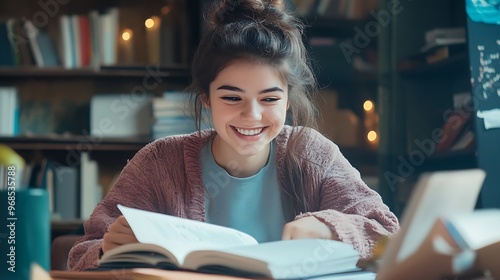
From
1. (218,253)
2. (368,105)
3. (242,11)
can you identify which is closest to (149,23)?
(368,105)

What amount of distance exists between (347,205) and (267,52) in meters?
0.34

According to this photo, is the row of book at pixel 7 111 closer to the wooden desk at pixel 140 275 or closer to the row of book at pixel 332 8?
the row of book at pixel 332 8

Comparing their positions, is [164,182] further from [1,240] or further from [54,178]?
[54,178]

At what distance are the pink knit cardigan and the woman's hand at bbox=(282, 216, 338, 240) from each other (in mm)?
186

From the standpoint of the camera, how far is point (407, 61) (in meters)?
3.34

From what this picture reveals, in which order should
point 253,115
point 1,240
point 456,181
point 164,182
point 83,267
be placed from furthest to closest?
1. point 164,182
2. point 253,115
3. point 83,267
4. point 1,240
5. point 456,181

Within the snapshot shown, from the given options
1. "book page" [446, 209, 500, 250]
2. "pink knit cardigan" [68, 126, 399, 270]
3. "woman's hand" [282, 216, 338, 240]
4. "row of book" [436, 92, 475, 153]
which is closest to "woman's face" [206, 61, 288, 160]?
"pink knit cardigan" [68, 126, 399, 270]

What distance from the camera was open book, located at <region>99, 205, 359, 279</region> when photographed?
2.97ft

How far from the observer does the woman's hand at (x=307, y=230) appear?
3.90 ft

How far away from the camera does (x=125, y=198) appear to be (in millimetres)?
1538

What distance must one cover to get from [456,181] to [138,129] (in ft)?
9.43

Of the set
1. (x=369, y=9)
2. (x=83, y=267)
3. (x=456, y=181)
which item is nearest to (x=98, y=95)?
(x=369, y=9)

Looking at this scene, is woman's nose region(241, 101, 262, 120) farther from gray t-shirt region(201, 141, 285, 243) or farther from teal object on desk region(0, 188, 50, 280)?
teal object on desk region(0, 188, 50, 280)

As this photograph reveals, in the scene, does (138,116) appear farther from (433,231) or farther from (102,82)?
(433,231)
